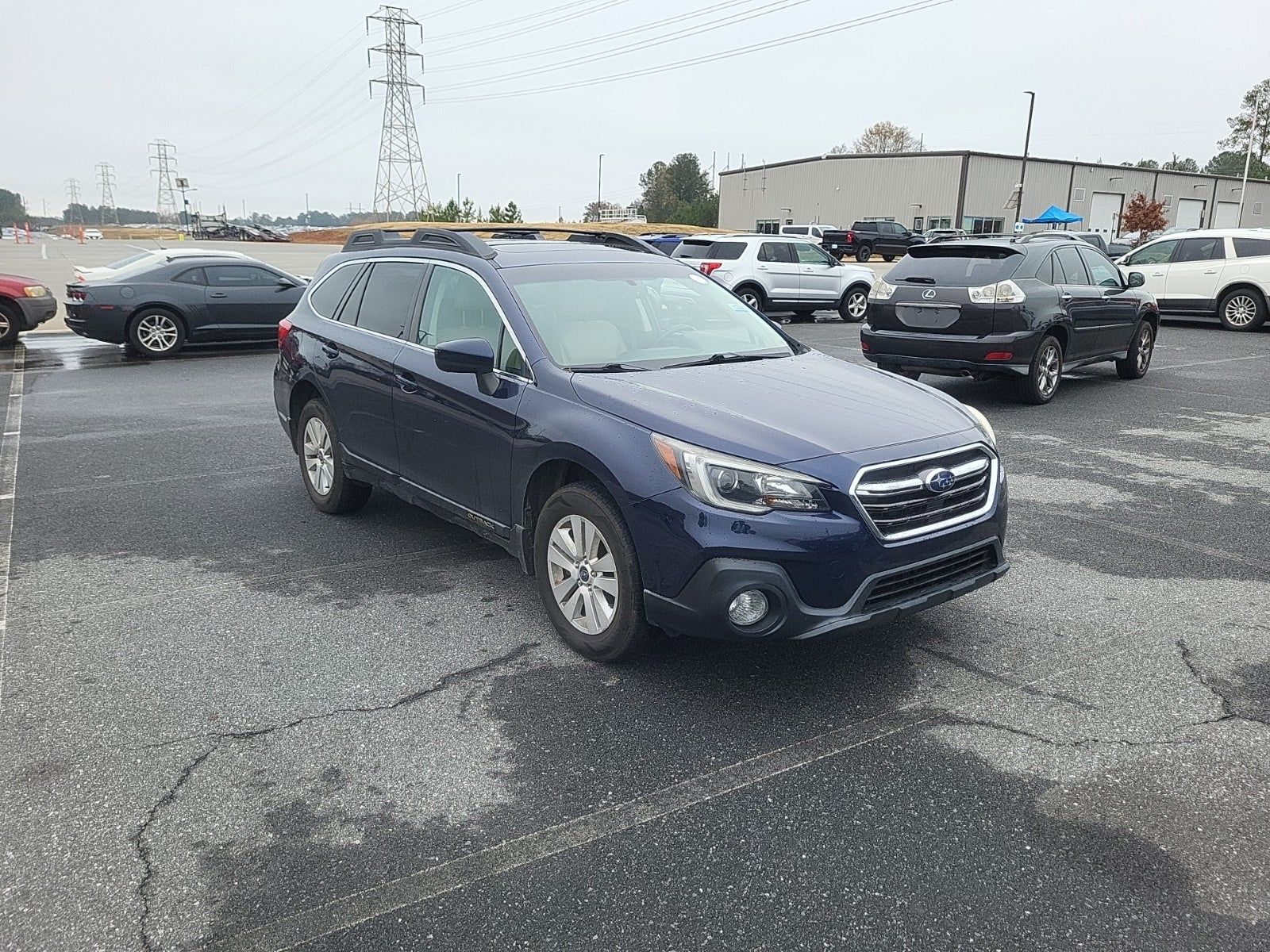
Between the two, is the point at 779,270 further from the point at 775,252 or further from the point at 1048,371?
the point at 1048,371

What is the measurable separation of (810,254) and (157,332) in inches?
491

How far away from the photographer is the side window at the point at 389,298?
541cm

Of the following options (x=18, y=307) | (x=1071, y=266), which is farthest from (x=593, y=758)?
(x=18, y=307)

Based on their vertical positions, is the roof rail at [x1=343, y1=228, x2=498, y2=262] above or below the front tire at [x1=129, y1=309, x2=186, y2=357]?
above

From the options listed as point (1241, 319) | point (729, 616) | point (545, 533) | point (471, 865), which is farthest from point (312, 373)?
point (1241, 319)

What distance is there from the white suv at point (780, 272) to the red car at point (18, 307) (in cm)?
1141

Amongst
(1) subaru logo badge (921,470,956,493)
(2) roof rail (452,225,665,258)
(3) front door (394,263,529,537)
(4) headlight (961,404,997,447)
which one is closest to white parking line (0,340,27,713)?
(3) front door (394,263,529,537)

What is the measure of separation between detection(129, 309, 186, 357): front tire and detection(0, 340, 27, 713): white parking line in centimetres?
148

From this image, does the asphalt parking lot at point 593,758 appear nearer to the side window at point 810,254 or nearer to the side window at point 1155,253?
the side window at point 1155,253

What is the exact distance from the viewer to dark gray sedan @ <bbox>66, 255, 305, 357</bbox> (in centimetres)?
1416

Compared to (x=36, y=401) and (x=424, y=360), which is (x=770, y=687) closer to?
(x=424, y=360)

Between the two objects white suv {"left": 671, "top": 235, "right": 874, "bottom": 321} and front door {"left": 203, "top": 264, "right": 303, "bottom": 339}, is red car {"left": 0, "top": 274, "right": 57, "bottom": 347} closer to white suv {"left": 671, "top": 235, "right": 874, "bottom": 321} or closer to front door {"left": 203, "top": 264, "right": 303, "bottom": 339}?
front door {"left": 203, "top": 264, "right": 303, "bottom": 339}

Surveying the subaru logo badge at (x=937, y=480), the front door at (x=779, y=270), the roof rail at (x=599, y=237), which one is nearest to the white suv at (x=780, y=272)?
the front door at (x=779, y=270)

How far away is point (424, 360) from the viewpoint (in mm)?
5062
